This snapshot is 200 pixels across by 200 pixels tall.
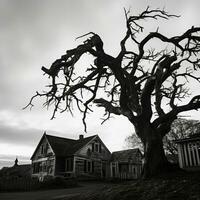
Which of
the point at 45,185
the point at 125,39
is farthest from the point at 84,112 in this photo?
the point at 45,185

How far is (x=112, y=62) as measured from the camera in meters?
10.4

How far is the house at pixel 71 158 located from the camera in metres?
32.6

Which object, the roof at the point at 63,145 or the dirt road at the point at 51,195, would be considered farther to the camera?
the roof at the point at 63,145

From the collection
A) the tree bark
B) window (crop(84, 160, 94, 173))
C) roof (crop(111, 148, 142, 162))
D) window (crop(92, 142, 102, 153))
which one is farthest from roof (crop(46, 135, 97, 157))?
the tree bark

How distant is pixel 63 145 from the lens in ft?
122

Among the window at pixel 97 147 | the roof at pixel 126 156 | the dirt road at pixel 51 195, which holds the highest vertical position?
the window at pixel 97 147

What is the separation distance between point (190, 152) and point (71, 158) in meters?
21.9

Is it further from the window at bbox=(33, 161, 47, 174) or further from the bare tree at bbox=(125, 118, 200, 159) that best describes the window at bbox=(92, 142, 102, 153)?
the bare tree at bbox=(125, 118, 200, 159)

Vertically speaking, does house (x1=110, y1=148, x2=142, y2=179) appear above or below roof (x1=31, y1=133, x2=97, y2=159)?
below

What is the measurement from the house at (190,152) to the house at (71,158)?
65.2 feet

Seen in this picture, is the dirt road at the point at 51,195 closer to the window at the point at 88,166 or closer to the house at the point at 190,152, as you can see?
the house at the point at 190,152

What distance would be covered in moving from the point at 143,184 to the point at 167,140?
36.1 meters

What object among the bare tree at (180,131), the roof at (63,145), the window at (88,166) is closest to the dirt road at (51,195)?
the roof at (63,145)

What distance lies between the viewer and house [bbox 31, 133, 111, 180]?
3259 cm
